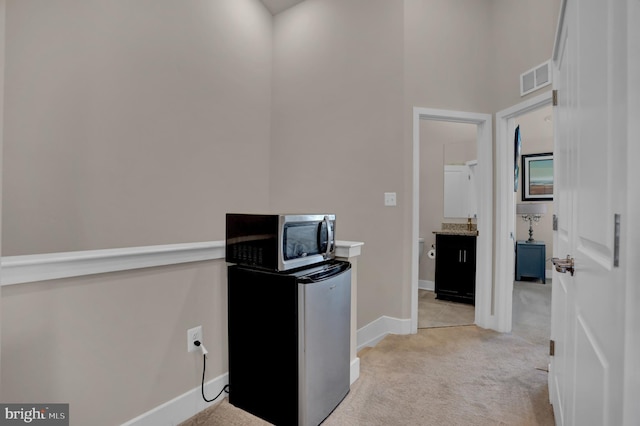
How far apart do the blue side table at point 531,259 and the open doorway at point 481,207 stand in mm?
2616

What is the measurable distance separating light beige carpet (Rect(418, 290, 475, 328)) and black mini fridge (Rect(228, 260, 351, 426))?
64.2 inches

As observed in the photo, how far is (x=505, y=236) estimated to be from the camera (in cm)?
279

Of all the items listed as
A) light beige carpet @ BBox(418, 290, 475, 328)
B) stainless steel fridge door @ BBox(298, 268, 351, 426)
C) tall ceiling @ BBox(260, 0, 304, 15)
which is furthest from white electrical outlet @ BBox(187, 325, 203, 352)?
tall ceiling @ BBox(260, 0, 304, 15)

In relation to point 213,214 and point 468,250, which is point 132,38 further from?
point 468,250

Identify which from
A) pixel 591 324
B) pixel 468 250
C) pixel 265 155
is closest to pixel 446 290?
pixel 468 250

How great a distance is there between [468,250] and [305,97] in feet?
8.33

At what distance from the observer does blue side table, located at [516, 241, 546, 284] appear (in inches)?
191

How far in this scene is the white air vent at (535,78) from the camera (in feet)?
7.53

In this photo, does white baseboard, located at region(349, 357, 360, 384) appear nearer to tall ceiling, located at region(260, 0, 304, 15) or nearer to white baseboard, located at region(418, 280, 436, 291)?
white baseboard, located at region(418, 280, 436, 291)

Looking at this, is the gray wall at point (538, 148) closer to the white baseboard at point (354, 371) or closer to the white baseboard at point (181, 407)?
the white baseboard at point (354, 371)

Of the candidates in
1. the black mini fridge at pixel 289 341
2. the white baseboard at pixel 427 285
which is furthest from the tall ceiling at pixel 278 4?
the white baseboard at pixel 427 285

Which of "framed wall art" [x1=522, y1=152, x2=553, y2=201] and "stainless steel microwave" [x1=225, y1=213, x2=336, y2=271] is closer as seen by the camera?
"stainless steel microwave" [x1=225, y1=213, x2=336, y2=271]

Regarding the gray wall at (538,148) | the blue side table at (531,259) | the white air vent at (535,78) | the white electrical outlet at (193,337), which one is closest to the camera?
the white electrical outlet at (193,337)

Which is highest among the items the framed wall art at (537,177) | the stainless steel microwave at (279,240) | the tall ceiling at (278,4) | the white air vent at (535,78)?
the tall ceiling at (278,4)
